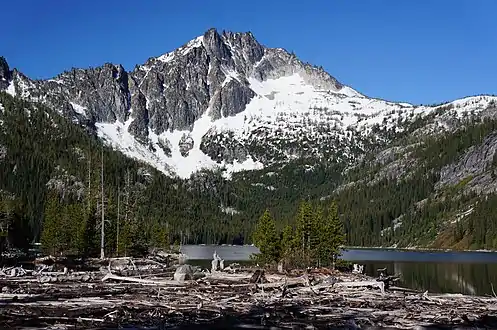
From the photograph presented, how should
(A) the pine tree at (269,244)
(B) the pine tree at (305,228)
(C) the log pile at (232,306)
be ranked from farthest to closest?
(B) the pine tree at (305,228) → (A) the pine tree at (269,244) → (C) the log pile at (232,306)

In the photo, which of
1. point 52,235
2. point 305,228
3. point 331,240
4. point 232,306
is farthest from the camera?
point 52,235

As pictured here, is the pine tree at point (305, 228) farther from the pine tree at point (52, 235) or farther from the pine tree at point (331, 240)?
the pine tree at point (52, 235)

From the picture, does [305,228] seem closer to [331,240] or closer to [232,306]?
[331,240]

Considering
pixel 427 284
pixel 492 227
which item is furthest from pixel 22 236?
pixel 492 227

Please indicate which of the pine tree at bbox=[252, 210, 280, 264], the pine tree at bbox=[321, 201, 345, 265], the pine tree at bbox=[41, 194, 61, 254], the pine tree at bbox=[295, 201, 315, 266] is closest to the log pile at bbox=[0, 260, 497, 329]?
the pine tree at bbox=[252, 210, 280, 264]

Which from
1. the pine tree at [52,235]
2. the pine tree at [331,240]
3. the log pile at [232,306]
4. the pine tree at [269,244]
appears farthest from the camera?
the pine tree at [52,235]

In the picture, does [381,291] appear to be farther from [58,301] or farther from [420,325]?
[58,301]

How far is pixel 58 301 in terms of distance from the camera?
24.5 metres

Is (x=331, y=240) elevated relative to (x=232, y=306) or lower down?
elevated

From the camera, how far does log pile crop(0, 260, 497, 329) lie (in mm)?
19719

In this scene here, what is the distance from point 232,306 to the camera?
78.5ft

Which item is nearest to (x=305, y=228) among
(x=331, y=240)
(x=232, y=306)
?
(x=331, y=240)

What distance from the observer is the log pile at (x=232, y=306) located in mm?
19719

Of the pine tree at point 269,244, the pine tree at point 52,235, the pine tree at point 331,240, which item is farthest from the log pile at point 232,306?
the pine tree at point 52,235
